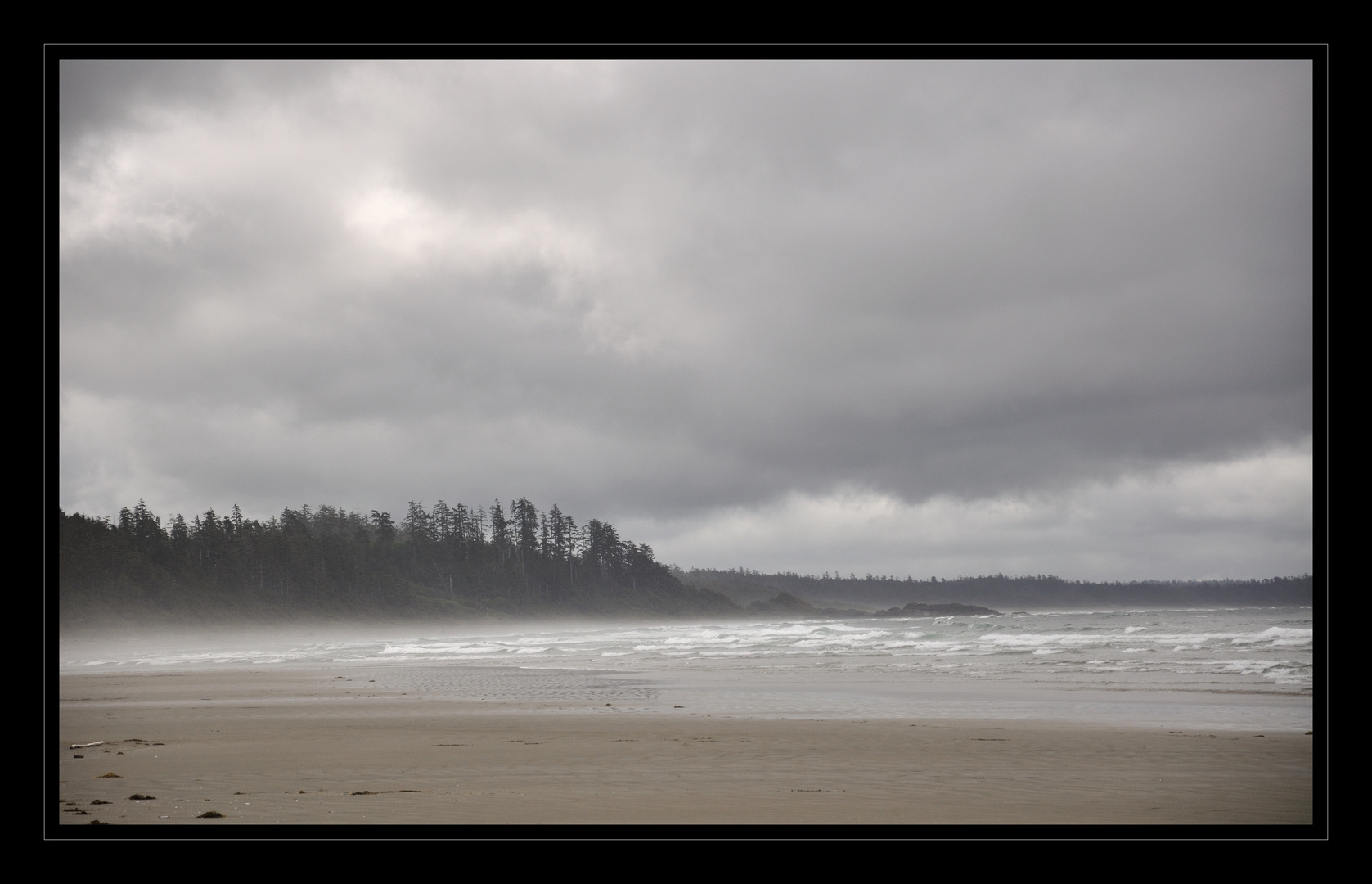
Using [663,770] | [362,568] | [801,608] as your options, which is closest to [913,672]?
[663,770]

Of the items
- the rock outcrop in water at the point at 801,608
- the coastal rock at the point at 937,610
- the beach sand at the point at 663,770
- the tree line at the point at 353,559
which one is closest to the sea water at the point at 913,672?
the beach sand at the point at 663,770

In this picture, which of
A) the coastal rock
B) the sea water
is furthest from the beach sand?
the coastal rock

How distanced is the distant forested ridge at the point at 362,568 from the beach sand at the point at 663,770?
55349 mm

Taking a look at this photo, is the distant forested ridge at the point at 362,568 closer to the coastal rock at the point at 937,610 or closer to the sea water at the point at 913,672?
the coastal rock at the point at 937,610

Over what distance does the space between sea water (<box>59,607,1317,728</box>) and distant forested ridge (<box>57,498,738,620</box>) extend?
134ft

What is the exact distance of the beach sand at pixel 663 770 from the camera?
19.0 ft

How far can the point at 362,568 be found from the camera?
3317 inches

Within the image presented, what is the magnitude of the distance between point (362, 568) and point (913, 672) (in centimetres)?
7593

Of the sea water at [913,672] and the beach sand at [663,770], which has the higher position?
the beach sand at [663,770]

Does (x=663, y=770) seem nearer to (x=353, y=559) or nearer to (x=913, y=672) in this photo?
(x=913, y=672)
